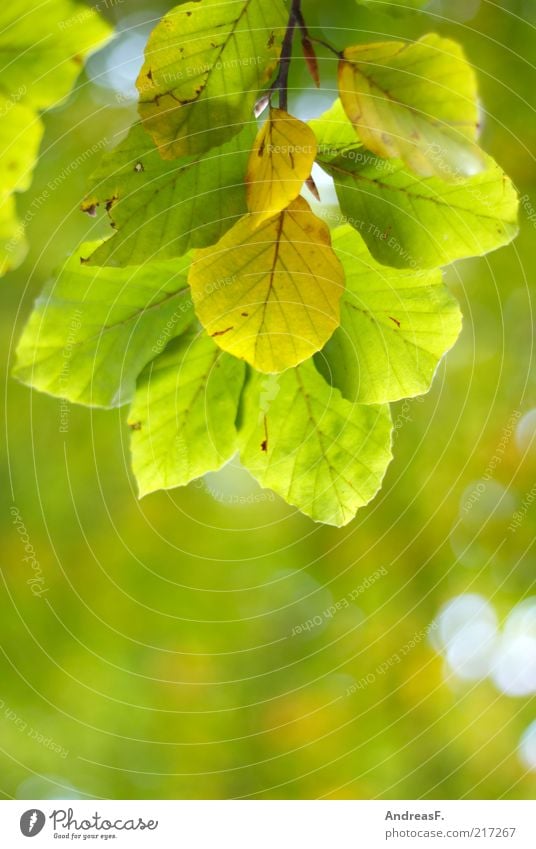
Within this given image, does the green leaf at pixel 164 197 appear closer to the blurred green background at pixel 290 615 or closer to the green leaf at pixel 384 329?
the green leaf at pixel 384 329

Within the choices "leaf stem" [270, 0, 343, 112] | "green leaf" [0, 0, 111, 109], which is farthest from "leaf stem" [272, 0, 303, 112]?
"green leaf" [0, 0, 111, 109]

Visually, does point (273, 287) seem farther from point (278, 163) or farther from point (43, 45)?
point (43, 45)

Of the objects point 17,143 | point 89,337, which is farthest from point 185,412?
point 17,143

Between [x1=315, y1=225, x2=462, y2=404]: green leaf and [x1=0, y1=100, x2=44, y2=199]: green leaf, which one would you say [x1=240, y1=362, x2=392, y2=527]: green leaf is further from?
[x1=0, y1=100, x2=44, y2=199]: green leaf
